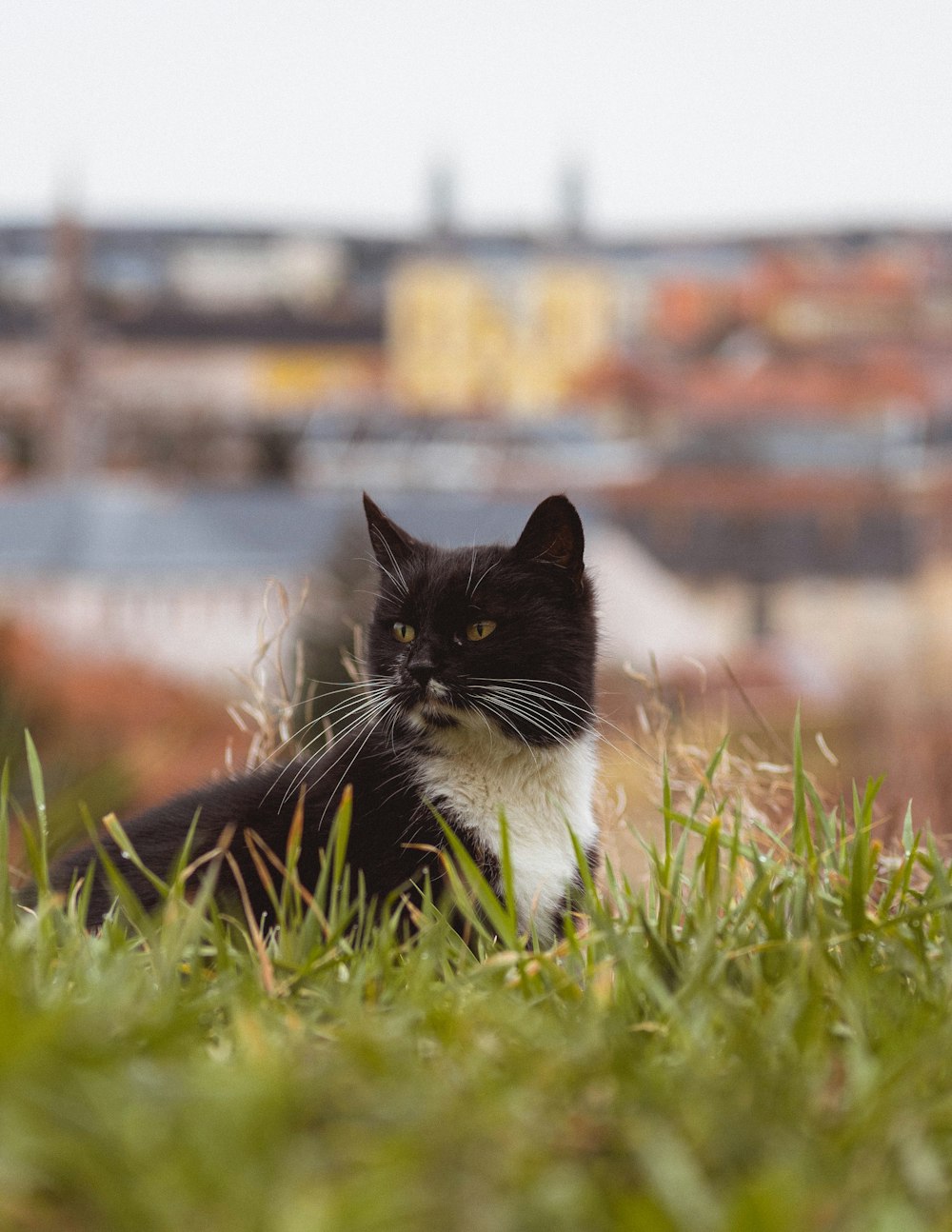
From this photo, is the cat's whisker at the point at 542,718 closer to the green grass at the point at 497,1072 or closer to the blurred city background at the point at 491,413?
the green grass at the point at 497,1072

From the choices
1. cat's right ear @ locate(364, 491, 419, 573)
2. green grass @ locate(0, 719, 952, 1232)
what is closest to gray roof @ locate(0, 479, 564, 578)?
cat's right ear @ locate(364, 491, 419, 573)

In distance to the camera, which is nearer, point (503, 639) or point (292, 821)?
point (292, 821)

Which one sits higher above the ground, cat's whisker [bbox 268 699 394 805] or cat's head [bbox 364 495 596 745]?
cat's head [bbox 364 495 596 745]

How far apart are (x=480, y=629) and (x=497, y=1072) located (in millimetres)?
1136

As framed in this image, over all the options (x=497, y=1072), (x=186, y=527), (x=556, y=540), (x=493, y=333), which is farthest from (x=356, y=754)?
(x=493, y=333)

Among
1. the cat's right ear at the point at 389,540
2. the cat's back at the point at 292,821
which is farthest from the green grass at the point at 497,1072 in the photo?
the cat's right ear at the point at 389,540

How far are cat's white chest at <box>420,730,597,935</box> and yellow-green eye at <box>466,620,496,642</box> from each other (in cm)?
17


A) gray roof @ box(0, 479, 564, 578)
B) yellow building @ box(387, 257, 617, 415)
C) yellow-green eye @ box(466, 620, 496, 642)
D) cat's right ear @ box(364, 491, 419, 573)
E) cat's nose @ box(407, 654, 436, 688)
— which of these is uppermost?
yellow building @ box(387, 257, 617, 415)

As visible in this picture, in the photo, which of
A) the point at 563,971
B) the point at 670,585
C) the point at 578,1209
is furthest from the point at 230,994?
the point at 670,585

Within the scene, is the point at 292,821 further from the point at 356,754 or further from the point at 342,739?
the point at 342,739

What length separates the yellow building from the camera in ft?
108

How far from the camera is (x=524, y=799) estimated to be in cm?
217

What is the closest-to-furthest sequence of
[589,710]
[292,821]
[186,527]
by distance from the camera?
[292,821]
[589,710]
[186,527]

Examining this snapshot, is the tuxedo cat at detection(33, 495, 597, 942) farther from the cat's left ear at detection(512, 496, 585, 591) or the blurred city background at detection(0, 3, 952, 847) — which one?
the blurred city background at detection(0, 3, 952, 847)
